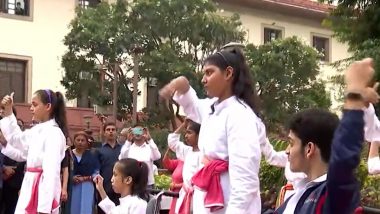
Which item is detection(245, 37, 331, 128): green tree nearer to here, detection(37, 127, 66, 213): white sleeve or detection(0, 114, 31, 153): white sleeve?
detection(0, 114, 31, 153): white sleeve

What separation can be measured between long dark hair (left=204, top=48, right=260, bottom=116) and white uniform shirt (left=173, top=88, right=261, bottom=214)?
7 cm

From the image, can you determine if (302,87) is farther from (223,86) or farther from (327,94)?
(223,86)

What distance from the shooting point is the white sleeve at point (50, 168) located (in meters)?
6.24

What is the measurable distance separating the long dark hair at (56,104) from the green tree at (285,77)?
17502 mm

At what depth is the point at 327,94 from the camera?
87.7 ft

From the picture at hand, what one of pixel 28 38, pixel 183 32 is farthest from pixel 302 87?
pixel 28 38

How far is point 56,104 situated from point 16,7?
22044 mm

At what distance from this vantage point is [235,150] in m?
4.02

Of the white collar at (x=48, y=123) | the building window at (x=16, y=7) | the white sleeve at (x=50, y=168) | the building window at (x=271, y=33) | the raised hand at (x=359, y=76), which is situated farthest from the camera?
the building window at (x=271, y=33)

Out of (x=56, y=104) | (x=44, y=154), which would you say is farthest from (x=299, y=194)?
(x=56, y=104)

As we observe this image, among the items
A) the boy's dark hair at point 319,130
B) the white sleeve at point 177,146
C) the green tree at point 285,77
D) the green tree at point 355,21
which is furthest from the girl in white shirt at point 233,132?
the green tree at point 285,77

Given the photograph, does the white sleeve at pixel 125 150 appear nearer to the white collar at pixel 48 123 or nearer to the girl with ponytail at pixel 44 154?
the girl with ponytail at pixel 44 154

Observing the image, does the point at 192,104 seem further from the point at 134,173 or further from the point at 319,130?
the point at 319,130

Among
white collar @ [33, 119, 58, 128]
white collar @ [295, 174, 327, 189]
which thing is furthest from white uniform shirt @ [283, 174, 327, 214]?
white collar @ [33, 119, 58, 128]
